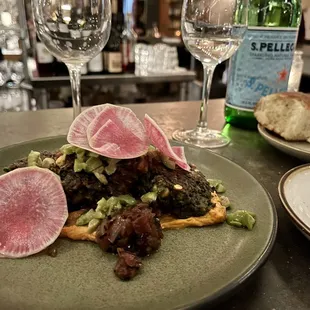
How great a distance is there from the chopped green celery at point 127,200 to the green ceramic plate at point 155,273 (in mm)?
69

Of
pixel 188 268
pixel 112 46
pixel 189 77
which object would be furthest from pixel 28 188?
pixel 189 77

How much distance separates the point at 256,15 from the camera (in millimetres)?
1088

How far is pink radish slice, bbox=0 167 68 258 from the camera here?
482 mm

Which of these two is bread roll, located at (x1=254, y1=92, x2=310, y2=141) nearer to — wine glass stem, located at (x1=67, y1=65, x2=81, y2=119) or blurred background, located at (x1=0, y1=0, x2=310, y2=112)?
wine glass stem, located at (x1=67, y1=65, x2=81, y2=119)

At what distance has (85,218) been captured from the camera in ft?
1.77

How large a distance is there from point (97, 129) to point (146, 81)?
2101 millimetres

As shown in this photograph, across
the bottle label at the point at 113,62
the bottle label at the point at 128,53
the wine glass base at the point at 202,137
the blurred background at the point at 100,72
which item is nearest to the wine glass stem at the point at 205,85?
the wine glass base at the point at 202,137

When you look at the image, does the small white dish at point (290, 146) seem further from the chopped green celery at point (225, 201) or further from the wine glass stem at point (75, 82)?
the wine glass stem at point (75, 82)

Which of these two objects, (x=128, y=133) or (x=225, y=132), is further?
(x=225, y=132)

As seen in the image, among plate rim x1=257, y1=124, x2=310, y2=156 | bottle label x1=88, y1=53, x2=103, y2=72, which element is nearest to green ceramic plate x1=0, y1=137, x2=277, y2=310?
plate rim x1=257, y1=124, x2=310, y2=156

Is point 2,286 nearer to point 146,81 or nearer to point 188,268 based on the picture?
point 188,268

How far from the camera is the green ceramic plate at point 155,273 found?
39 centimetres

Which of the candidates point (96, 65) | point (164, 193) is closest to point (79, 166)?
point (164, 193)

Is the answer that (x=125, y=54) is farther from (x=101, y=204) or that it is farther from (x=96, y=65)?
(x=101, y=204)
